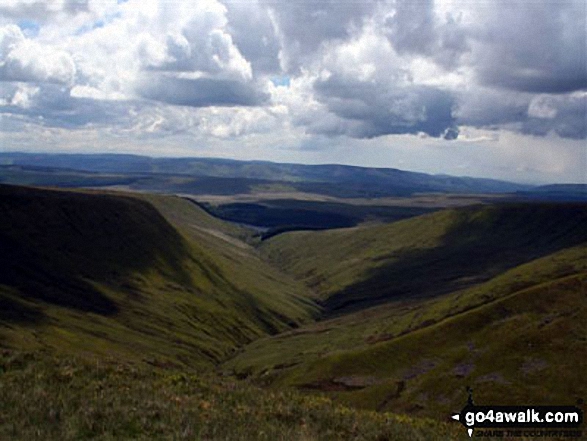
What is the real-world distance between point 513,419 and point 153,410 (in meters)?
19.1

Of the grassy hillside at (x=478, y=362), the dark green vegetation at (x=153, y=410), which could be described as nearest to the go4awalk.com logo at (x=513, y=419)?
the dark green vegetation at (x=153, y=410)

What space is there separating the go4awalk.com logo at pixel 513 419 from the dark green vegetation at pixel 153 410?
129 centimetres

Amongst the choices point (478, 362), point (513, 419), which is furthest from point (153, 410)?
point (478, 362)

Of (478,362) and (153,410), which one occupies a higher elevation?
(153,410)

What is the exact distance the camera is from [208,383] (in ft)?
119

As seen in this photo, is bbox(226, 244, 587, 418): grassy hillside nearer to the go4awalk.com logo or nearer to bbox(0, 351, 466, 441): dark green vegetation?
the go4awalk.com logo

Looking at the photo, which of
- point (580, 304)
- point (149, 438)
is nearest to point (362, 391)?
point (580, 304)

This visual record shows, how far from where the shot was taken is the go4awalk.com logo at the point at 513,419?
30.5m

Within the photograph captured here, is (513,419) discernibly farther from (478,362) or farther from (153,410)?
(478,362)

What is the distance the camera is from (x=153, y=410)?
2655 centimetres

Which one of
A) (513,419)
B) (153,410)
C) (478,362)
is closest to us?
(153,410)

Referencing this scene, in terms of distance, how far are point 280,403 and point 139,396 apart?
25.9 ft

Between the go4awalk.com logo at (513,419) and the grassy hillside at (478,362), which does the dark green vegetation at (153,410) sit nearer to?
the go4awalk.com logo at (513,419)

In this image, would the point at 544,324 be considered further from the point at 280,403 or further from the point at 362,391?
the point at 280,403
